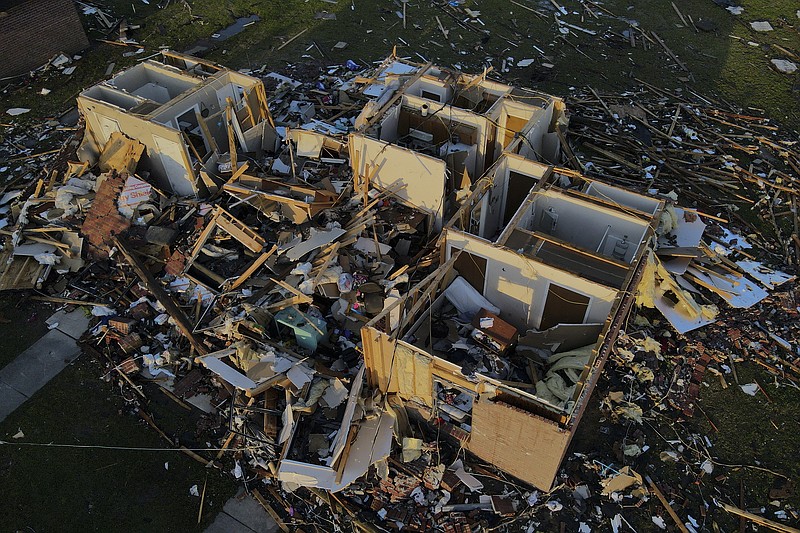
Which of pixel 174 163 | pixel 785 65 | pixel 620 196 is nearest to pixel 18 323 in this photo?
pixel 174 163

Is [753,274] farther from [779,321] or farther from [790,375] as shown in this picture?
[790,375]

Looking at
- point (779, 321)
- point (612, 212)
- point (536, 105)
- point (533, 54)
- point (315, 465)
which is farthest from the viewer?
point (533, 54)

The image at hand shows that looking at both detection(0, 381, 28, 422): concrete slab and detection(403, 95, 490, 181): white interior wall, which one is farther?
detection(403, 95, 490, 181): white interior wall

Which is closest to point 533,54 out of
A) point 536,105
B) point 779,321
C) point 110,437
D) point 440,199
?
point 536,105

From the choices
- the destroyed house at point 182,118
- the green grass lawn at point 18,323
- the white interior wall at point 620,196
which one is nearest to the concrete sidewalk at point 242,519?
the green grass lawn at point 18,323

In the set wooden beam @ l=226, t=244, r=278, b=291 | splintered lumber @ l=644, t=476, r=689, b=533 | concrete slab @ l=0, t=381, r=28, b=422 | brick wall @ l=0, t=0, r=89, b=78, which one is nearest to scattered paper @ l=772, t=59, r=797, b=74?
splintered lumber @ l=644, t=476, r=689, b=533

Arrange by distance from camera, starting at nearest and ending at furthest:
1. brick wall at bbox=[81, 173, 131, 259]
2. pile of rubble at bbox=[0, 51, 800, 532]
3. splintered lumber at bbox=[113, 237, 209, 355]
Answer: pile of rubble at bbox=[0, 51, 800, 532]
splintered lumber at bbox=[113, 237, 209, 355]
brick wall at bbox=[81, 173, 131, 259]

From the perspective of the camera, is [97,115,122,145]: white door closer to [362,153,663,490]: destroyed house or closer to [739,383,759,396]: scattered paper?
[362,153,663,490]: destroyed house

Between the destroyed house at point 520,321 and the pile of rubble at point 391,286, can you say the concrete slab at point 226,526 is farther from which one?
the destroyed house at point 520,321
